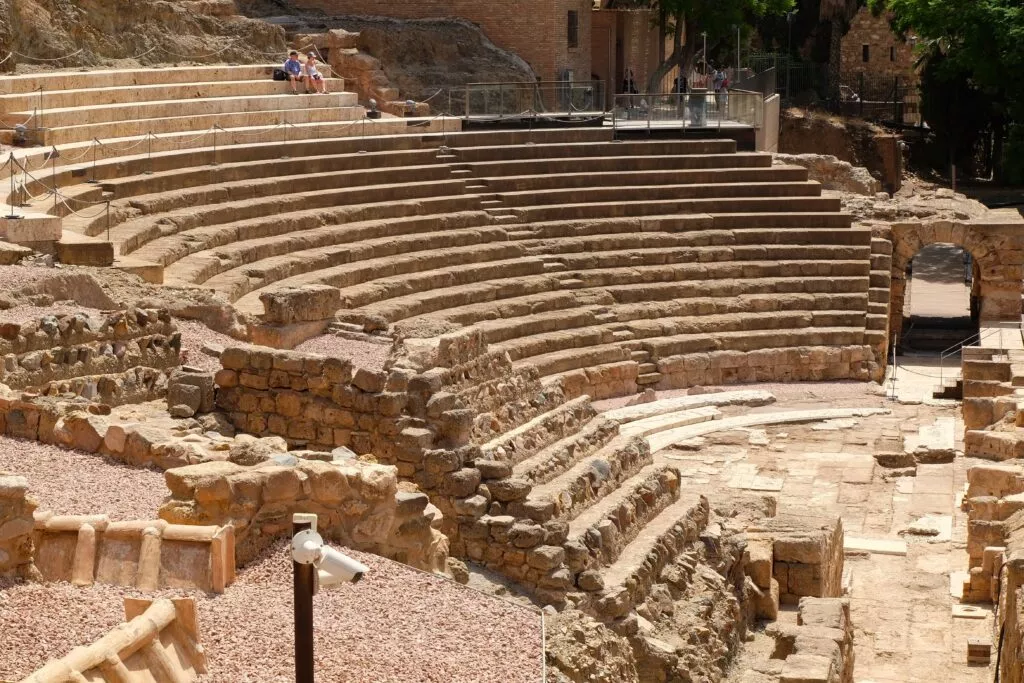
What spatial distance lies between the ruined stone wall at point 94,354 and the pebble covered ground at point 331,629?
5346mm

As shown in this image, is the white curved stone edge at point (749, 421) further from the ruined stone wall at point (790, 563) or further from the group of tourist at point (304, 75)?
the group of tourist at point (304, 75)

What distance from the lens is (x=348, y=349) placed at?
1897cm

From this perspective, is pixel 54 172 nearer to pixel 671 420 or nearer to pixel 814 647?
pixel 671 420

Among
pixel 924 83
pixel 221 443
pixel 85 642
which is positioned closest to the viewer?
pixel 85 642

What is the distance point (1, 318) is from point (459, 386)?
4332mm

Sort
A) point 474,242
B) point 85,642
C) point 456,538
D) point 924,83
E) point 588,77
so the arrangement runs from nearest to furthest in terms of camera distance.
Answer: point 85,642
point 456,538
point 474,242
point 588,77
point 924,83

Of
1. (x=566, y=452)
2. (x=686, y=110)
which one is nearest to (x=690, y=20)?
(x=686, y=110)

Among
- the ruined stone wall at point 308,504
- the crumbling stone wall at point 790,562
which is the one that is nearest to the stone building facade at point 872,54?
the crumbling stone wall at point 790,562

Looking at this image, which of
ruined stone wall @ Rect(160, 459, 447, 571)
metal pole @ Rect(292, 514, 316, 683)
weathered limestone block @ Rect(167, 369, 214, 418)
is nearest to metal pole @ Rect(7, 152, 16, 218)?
weathered limestone block @ Rect(167, 369, 214, 418)

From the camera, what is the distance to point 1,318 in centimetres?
1577

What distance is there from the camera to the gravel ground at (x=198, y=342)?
17.1m

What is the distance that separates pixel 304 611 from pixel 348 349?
11.0m

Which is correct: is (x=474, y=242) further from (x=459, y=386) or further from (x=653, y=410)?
(x=459, y=386)

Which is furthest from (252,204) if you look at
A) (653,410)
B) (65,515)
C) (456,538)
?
(65,515)
